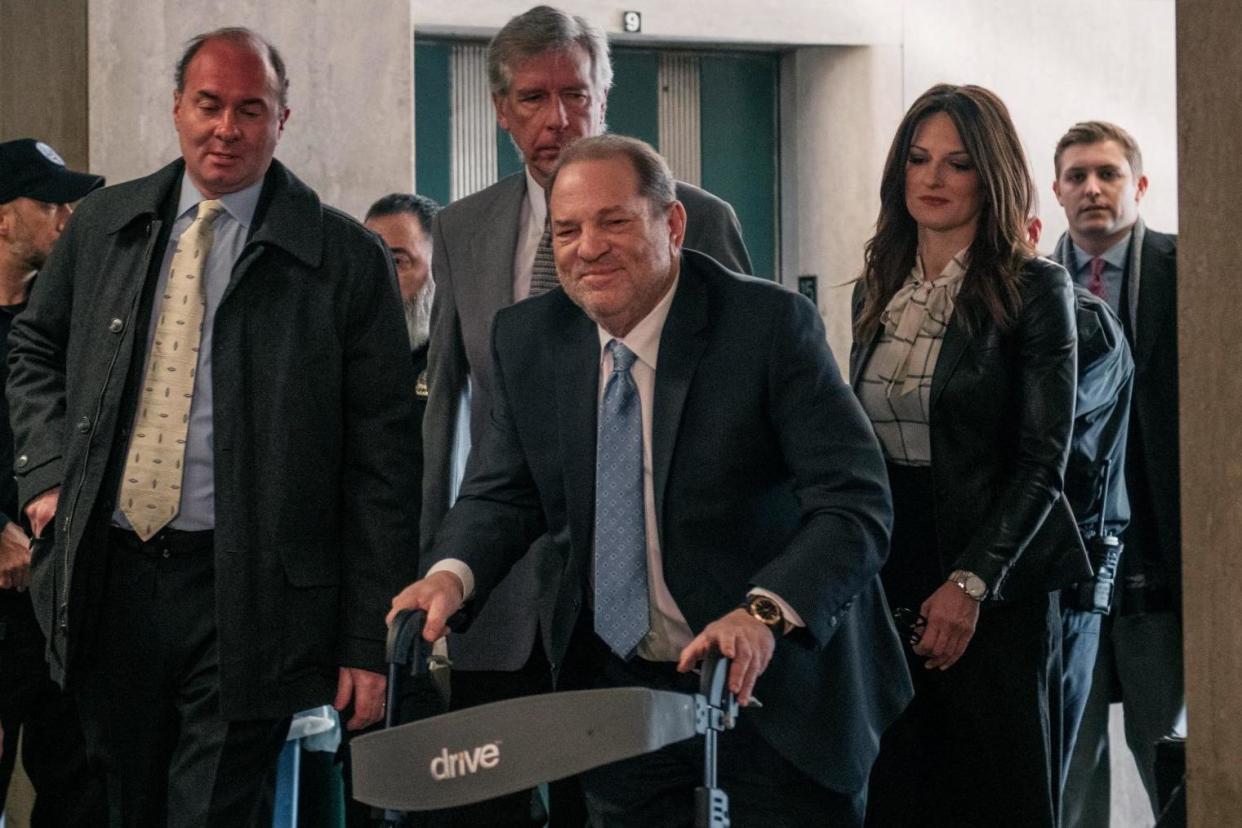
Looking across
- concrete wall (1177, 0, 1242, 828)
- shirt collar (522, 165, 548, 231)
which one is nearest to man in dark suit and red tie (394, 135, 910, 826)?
concrete wall (1177, 0, 1242, 828)

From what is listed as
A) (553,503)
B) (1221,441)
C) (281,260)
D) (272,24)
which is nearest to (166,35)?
(272,24)

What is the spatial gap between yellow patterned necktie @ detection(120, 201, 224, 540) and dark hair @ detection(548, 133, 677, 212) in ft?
2.77

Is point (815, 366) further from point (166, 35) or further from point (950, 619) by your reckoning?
point (166, 35)

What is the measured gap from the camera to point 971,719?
360 cm

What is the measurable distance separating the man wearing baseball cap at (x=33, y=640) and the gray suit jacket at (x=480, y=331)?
1.06 m

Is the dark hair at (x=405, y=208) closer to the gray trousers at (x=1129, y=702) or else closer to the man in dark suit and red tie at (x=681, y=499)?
the gray trousers at (x=1129, y=702)

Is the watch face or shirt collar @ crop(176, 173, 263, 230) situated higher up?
shirt collar @ crop(176, 173, 263, 230)

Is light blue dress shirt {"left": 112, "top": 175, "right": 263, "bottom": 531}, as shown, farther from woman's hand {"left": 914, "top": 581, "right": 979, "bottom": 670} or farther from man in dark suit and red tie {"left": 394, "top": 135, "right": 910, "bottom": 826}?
woman's hand {"left": 914, "top": 581, "right": 979, "bottom": 670}

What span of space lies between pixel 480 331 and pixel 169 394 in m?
0.64

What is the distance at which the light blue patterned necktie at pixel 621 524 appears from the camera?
2846 mm

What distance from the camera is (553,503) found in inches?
117

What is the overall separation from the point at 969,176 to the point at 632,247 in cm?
112

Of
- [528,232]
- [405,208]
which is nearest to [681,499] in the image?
[528,232]

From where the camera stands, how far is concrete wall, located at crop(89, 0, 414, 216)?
4.97 meters
